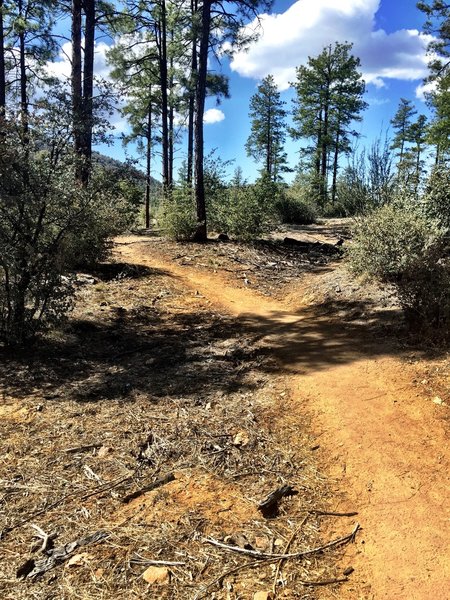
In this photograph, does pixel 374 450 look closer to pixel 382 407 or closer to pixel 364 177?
pixel 382 407

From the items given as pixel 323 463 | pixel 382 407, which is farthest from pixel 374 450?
pixel 382 407

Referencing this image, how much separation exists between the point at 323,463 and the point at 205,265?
815 cm

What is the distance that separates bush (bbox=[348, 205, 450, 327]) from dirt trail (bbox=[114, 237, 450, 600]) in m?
0.76

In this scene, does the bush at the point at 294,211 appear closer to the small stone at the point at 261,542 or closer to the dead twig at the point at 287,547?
the dead twig at the point at 287,547

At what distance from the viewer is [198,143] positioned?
13.5 m

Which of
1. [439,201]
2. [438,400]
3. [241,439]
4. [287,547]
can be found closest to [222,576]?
[287,547]

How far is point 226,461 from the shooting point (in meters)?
3.59

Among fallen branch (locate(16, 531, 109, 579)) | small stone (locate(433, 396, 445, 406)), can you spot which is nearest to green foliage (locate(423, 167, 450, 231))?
small stone (locate(433, 396, 445, 406))

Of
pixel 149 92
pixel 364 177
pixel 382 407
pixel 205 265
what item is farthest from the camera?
pixel 149 92

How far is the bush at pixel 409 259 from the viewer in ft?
18.7

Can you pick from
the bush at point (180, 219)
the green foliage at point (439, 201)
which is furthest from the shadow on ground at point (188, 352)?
the bush at point (180, 219)

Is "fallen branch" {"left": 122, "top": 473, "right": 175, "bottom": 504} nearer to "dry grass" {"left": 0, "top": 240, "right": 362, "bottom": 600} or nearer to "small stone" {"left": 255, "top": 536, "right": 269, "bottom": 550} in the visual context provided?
"dry grass" {"left": 0, "top": 240, "right": 362, "bottom": 600}

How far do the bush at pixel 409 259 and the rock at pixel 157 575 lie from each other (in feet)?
14.4

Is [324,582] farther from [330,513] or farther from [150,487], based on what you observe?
[150,487]
